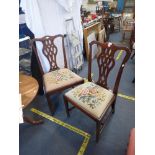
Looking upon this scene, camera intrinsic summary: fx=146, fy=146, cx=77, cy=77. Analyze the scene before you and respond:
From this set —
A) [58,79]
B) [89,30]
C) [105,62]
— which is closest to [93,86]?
[105,62]

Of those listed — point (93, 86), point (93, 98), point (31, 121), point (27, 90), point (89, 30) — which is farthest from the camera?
point (89, 30)

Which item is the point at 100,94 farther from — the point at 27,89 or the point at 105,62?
the point at 27,89

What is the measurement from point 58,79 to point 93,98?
557 mm

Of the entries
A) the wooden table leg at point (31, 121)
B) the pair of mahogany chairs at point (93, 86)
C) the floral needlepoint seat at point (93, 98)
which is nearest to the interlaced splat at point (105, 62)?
the pair of mahogany chairs at point (93, 86)

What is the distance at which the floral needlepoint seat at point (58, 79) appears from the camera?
1718 millimetres

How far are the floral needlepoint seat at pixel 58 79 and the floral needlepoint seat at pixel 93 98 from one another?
0.69ft

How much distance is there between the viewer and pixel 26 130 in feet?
5.62

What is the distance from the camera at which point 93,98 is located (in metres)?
1.45

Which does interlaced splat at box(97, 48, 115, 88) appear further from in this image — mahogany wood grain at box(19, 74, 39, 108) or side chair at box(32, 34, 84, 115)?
mahogany wood grain at box(19, 74, 39, 108)

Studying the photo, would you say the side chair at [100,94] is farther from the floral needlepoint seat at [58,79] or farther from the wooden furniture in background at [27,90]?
the wooden furniture in background at [27,90]

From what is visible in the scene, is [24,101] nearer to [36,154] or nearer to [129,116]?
[36,154]
